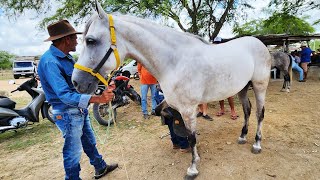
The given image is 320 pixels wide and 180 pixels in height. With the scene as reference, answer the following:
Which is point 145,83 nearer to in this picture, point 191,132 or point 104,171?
point 104,171

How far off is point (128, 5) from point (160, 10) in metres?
1.40

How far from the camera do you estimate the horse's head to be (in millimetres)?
2047

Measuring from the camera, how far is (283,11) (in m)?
9.12

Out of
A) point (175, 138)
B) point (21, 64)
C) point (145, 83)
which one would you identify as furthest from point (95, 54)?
point (21, 64)

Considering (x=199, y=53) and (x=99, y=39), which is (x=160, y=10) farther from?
(x=99, y=39)

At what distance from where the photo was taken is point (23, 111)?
5000mm

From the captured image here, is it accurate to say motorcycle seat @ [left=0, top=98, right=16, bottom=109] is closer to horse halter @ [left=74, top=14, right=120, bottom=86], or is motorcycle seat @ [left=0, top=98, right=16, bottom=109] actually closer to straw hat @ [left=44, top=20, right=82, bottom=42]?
straw hat @ [left=44, top=20, right=82, bottom=42]

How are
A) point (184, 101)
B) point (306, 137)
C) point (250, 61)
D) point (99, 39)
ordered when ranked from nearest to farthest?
point (99, 39)
point (184, 101)
point (250, 61)
point (306, 137)

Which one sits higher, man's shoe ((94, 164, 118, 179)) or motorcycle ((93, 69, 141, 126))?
motorcycle ((93, 69, 141, 126))

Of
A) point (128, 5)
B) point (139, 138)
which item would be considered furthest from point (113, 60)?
point (128, 5)

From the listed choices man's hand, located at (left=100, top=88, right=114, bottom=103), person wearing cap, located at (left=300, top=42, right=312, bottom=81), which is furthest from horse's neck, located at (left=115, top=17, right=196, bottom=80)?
person wearing cap, located at (left=300, top=42, right=312, bottom=81)

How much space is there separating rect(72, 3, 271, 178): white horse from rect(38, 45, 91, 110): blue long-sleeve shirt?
13 cm

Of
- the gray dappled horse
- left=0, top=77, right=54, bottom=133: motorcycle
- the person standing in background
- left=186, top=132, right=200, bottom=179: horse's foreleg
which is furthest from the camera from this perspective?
the gray dappled horse

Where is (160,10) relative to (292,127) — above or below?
above
